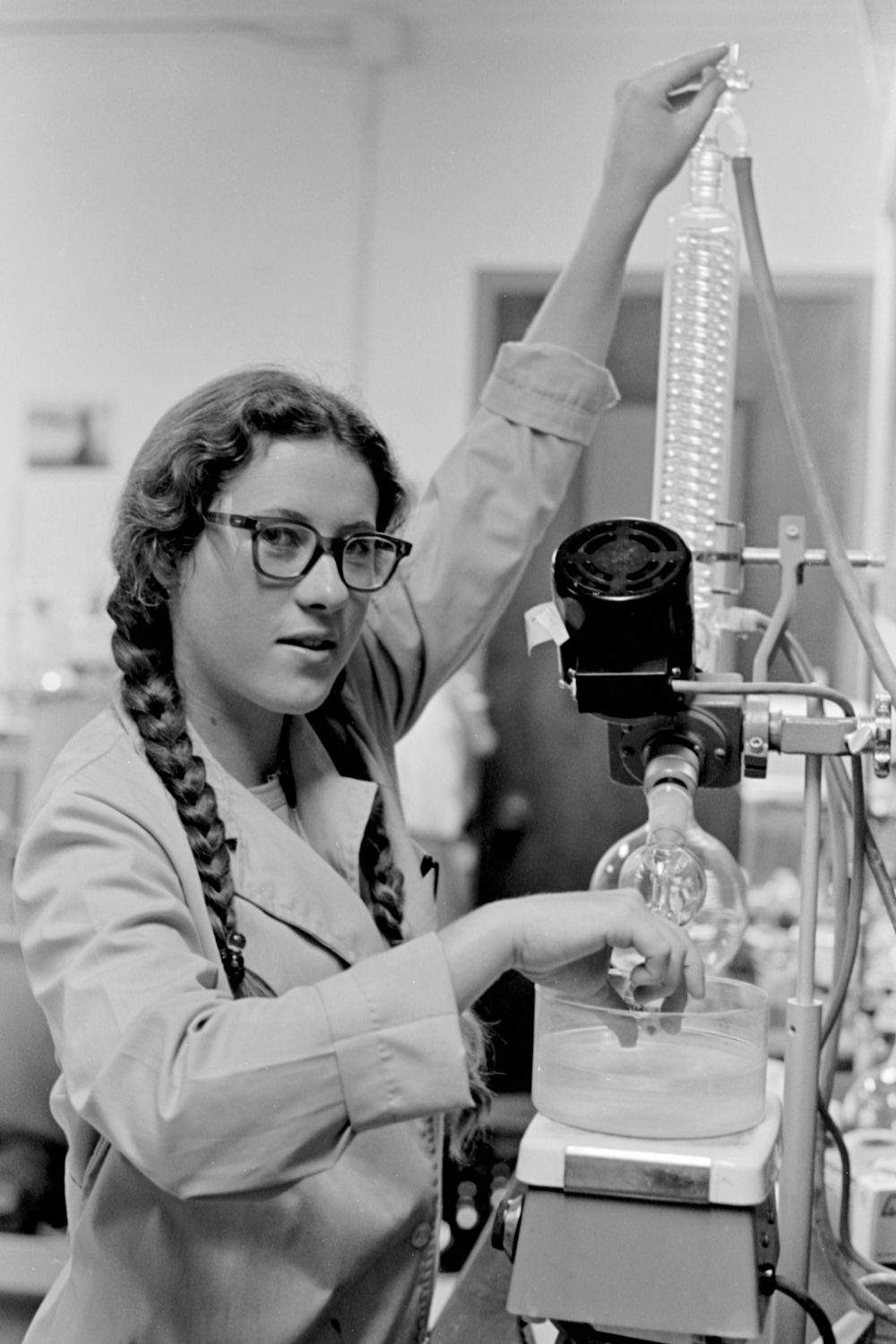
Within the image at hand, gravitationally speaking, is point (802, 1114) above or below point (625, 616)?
below

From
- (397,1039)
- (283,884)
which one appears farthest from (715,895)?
(397,1039)

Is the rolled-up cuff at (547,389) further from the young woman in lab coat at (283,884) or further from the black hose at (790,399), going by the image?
the black hose at (790,399)

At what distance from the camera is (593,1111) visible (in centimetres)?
86

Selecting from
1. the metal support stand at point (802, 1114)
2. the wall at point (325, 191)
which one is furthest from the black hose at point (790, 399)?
the wall at point (325, 191)

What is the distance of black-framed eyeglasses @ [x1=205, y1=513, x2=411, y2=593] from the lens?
1048mm

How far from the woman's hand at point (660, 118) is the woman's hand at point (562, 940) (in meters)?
0.72

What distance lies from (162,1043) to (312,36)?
3.98 meters

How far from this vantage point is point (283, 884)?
108cm

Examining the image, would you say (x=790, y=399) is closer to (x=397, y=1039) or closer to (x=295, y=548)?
(x=295, y=548)

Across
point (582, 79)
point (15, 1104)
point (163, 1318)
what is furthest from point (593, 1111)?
point (582, 79)

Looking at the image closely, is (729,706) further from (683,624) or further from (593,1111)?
(593,1111)

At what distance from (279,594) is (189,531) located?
97 mm

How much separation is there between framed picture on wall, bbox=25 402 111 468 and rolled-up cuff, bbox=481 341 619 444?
3.24m

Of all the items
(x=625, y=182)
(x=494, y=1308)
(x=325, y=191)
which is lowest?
(x=494, y=1308)
